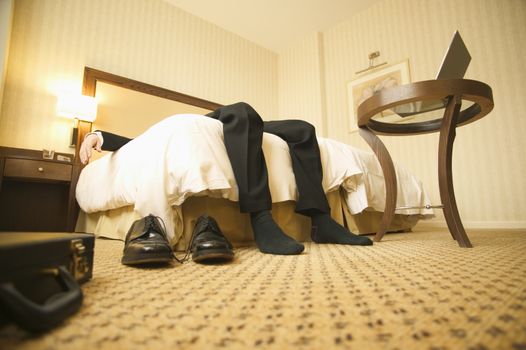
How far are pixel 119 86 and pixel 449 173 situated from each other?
98.5 inches

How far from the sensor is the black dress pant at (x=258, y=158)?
81cm

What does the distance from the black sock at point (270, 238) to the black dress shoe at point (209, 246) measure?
14 centimetres

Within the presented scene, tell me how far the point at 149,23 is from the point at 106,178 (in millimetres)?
2231

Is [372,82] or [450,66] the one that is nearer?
[450,66]

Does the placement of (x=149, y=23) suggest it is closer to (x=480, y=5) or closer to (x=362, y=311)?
(x=480, y=5)

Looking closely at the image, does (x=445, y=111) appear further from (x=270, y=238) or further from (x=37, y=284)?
(x=37, y=284)

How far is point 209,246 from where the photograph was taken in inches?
23.4

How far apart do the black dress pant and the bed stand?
33 mm

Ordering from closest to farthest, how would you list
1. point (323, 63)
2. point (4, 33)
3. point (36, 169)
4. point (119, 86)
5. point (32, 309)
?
point (32, 309) < point (36, 169) < point (4, 33) < point (119, 86) < point (323, 63)

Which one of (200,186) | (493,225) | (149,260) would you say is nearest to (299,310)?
(149,260)

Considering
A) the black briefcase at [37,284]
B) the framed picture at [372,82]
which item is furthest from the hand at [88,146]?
the framed picture at [372,82]

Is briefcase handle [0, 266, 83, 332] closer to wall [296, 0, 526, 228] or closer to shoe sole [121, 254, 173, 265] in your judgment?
shoe sole [121, 254, 173, 265]

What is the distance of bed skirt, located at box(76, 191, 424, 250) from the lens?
2.86 feet

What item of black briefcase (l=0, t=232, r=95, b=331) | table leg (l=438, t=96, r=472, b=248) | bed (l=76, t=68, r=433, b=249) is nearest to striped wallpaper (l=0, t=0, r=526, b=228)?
bed (l=76, t=68, r=433, b=249)
